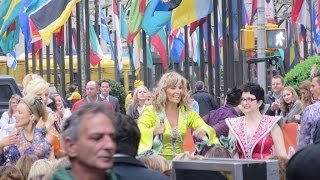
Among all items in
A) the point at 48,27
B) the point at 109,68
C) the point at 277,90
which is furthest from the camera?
the point at 109,68

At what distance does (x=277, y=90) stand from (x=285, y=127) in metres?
5.28

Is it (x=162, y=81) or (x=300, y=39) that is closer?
(x=162, y=81)

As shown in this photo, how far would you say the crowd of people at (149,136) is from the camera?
4410 mm

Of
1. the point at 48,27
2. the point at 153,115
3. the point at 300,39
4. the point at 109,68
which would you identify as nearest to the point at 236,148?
the point at 153,115

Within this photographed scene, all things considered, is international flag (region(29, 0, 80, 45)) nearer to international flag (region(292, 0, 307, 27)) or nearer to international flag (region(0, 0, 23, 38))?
international flag (region(292, 0, 307, 27))

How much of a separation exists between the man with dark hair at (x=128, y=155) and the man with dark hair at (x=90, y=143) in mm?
807

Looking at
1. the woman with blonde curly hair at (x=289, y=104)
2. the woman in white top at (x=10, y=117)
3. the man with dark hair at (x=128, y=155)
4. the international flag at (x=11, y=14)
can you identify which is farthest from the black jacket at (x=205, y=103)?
the international flag at (x=11, y=14)

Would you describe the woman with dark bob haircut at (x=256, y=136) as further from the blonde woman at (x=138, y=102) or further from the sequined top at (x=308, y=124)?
the blonde woman at (x=138, y=102)

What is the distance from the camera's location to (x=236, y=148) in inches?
396

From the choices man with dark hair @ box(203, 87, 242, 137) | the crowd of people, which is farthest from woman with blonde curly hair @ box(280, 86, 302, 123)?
man with dark hair @ box(203, 87, 242, 137)

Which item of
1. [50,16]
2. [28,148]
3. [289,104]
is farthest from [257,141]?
[50,16]

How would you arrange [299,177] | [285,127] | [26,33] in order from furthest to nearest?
[26,33]
[285,127]
[299,177]

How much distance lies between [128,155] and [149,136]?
4.23 metres

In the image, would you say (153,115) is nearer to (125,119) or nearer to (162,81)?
(162,81)
